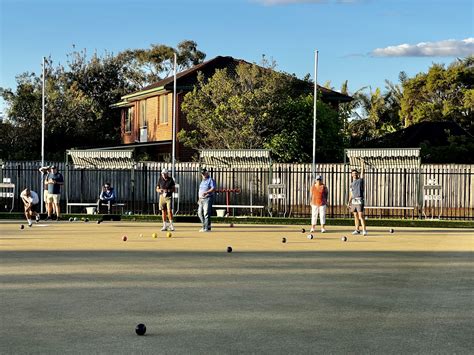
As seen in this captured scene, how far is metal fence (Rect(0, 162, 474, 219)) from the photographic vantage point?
115ft

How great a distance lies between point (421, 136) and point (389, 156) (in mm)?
18746

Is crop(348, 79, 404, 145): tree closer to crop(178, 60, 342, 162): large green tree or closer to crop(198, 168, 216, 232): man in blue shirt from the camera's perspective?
crop(178, 60, 342, 162): large green tree

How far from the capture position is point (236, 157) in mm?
35188

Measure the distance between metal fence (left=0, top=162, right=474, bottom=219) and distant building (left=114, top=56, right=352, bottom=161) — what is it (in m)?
8.29

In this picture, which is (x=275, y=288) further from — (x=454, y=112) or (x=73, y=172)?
(x=454, y=112)

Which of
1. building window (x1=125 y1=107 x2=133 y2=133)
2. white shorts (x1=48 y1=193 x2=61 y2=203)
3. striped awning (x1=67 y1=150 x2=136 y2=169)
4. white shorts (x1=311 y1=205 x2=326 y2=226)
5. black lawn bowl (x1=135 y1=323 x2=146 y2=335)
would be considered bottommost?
black lawn bowl (x1=135 y1=323 x2=146 y2=335)

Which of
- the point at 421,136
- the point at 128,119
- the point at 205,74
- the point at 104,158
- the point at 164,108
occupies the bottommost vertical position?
the point at 104,158

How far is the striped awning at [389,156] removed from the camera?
3375 centimetres

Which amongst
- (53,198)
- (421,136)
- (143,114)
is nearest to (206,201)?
(53,198)

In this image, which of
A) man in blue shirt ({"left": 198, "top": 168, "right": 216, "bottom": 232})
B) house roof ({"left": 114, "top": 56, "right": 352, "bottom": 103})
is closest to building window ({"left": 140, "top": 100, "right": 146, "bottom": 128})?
house roof ({"left": 114, "top": 56, "right": 352, "bottom": 103})

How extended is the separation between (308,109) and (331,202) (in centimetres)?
803

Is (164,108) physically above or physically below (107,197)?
above

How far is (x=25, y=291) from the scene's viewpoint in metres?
11.9

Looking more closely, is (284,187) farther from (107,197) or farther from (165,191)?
(165,191)
